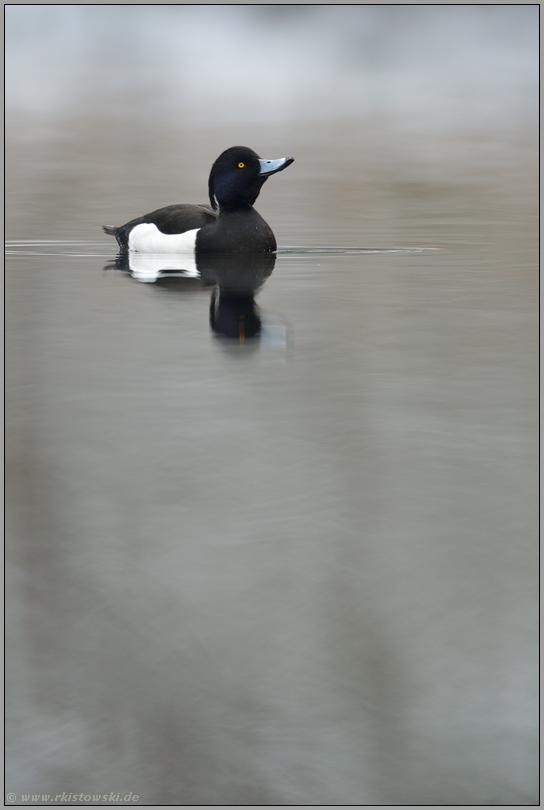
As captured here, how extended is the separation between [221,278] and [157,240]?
44.9 inches

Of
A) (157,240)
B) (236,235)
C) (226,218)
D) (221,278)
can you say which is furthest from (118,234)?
Answer: (221,278)

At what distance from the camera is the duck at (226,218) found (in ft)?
18.7

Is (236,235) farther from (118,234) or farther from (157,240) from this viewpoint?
(118,234)

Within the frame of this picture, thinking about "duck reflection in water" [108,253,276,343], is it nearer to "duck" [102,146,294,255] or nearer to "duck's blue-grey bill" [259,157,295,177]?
"duck" [102,146,294,255]

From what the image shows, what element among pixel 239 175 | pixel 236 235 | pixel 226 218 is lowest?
pixel 236 235

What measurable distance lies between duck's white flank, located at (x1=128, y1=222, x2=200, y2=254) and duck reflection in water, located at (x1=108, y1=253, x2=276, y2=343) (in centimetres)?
4

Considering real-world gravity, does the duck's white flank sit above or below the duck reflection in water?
above

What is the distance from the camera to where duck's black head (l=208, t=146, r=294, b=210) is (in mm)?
5859

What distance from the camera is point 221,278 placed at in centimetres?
507

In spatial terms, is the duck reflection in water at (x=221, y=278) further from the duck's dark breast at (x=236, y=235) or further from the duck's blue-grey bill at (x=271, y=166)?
the duck's blue-grey bill at (x=271, y=166)

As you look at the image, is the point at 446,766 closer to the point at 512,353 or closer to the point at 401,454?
the point at 401,454

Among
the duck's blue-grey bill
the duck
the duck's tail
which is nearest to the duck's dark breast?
the duck

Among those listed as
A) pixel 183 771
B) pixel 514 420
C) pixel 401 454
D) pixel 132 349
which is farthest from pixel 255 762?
pixel 132 349

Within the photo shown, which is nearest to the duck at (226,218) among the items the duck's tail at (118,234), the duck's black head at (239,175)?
the duck's black head at (239,175)
